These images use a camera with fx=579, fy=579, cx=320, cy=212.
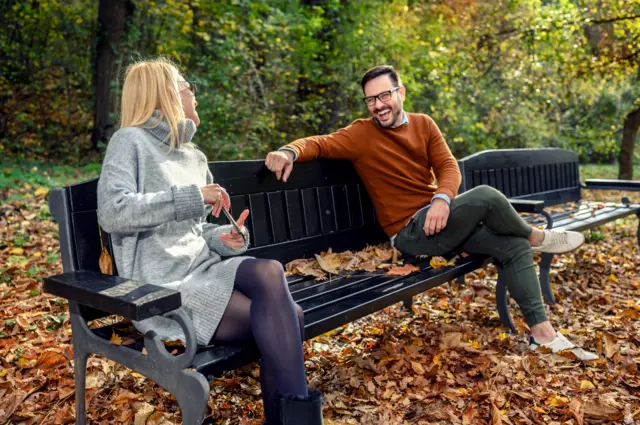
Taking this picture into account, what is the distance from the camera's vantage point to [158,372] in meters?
2.08

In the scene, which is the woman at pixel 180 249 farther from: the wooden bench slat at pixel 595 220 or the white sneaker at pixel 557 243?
the wooden bench slat at pixel 595 220

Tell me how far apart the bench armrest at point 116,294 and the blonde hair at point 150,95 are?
0.61 m

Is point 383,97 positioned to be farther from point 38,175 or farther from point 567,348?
point 38,175

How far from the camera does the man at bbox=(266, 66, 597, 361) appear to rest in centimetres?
333

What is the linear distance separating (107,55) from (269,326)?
396 inches

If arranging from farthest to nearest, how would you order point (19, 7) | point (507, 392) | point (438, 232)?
point (19, 7) < point (438, 232) < point (507, 392)

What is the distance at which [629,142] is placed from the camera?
1095cm

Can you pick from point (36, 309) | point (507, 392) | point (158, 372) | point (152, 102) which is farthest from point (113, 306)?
point (36, 309)

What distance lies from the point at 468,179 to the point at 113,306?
3577mm

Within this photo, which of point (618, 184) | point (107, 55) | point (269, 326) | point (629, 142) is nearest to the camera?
point (269, 326)

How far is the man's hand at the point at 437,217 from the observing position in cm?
339

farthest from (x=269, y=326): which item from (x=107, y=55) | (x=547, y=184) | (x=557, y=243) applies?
(x=107, y=55)

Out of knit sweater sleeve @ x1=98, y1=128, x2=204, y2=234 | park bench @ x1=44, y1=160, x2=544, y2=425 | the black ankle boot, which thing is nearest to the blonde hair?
knit sweater sleeve @ x1=98, y1=128, x2=204, y2=234

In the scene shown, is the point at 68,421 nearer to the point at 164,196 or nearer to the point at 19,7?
the point at 164,196
